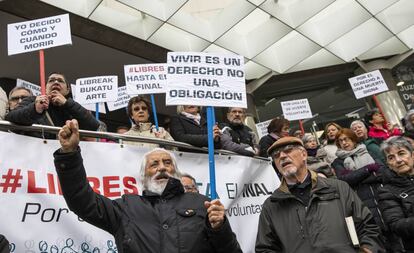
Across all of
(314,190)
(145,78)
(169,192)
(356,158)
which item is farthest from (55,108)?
→ (356,158)

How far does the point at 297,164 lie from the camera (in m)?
3.04

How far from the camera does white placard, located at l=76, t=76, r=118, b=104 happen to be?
544 cm

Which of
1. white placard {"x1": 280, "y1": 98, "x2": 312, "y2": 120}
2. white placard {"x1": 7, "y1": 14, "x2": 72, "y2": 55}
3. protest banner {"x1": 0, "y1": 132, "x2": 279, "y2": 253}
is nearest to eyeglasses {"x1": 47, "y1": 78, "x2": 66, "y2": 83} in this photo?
white placard {"x1": 7, "y1": 14, "x2": 72, "y2": 55}

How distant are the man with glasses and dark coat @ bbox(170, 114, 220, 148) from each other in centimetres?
74

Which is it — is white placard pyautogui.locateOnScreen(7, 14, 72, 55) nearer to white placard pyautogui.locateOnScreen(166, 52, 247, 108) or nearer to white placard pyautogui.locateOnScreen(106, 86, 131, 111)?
white placard pyautogui.locateOnScreen(166, 52, 247, 108)

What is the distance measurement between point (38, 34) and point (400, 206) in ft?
11.1

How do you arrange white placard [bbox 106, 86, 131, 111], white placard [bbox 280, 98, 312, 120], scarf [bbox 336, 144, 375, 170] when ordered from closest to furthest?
scarf [bbox 336, 144, 375, 170], white placard [bbox 106, 86, 131, 111], white placard [bbox 280, 98, 312, 120]

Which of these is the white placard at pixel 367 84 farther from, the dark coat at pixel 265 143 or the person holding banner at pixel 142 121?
the person holding banner at pixel 142 121

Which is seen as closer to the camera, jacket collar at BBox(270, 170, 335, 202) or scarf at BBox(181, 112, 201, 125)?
jacket collar at BBox(270, 170, 335, 202)

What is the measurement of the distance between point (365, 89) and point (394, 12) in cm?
473

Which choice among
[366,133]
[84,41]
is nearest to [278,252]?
[366,133]

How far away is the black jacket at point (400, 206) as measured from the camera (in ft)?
9.79

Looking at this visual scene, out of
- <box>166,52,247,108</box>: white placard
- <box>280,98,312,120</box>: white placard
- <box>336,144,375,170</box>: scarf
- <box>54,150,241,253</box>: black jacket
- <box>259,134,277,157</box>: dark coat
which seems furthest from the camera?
<box>280,98,312,120</box>: white placard

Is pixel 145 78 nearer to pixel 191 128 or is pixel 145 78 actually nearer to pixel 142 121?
pixel 142 121
